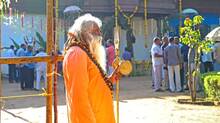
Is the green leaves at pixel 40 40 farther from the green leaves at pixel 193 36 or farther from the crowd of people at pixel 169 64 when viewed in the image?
the green leaves at pixel 193 36

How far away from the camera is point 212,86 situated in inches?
490

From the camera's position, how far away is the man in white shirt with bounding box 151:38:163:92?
605 inches

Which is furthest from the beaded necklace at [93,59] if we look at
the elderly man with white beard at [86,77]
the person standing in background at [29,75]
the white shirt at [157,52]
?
Result: the person standing in background at [29,75]

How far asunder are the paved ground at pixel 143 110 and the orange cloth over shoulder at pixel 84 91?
5.47 meters

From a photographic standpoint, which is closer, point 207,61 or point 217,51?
point 217,51

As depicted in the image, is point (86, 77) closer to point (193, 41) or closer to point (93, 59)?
point (93, 59)

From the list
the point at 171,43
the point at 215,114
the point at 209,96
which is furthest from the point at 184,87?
the point at 215,114

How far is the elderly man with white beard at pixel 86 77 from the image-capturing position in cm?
404

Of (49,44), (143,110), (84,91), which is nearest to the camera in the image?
(84,91)

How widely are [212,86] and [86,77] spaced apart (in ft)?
29.0

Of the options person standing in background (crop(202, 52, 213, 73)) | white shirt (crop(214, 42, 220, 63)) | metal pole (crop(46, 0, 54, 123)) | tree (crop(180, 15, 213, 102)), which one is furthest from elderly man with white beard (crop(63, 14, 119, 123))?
person standing in background (crop(202, 52, 213, 73))

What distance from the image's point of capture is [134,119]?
9.98 m

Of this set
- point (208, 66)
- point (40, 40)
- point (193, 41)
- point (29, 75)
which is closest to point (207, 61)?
point (208, 66)

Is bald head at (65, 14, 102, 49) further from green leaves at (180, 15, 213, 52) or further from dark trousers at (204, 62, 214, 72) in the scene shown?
dark trousers at (204, 62, 214, 72)
